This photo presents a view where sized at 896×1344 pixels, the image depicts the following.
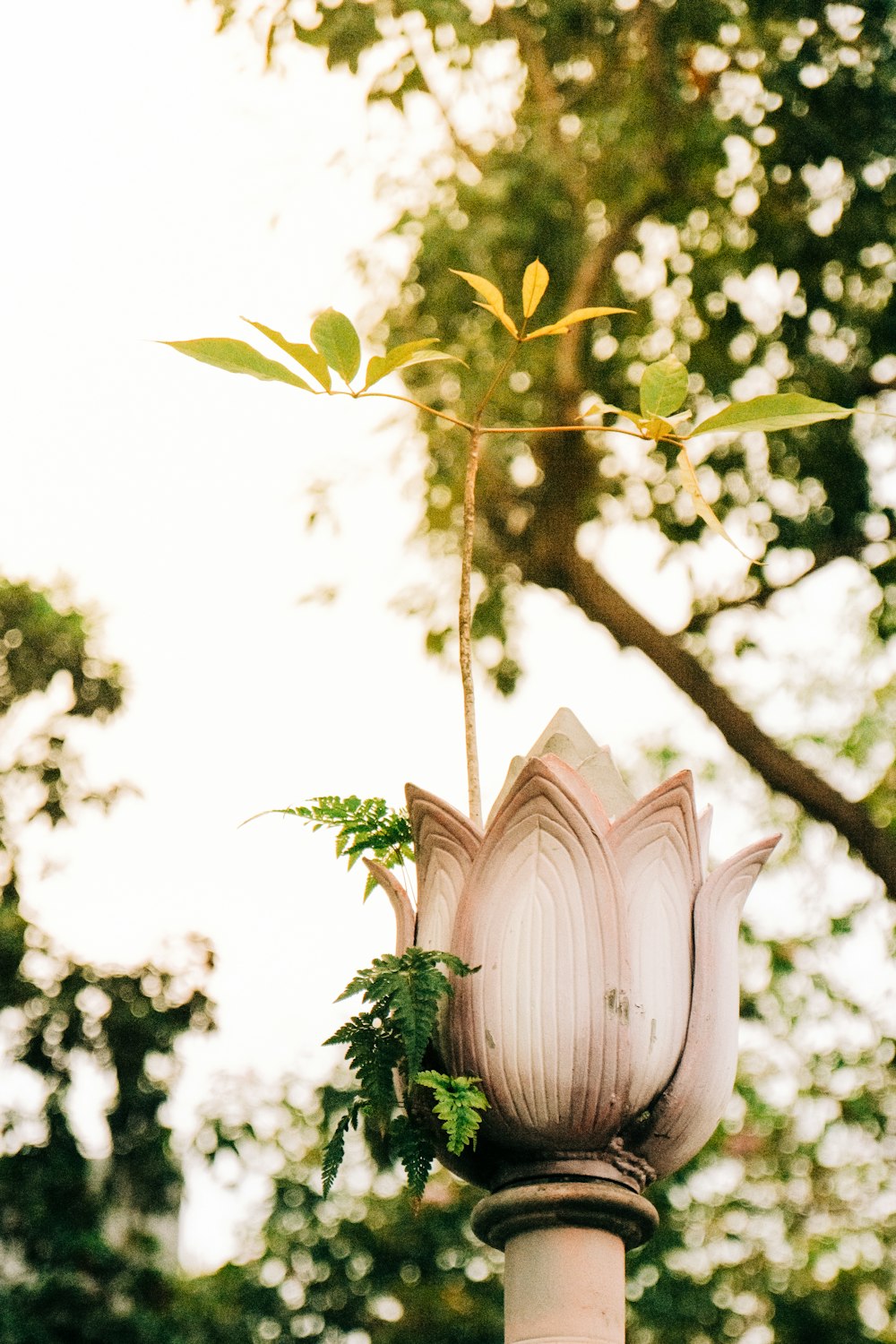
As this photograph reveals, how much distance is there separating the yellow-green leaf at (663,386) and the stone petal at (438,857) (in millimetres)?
462

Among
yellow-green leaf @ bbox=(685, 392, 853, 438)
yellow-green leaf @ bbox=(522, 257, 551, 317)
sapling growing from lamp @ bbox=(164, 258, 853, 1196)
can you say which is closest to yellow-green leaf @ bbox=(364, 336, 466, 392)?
sapling growing from lamp @ bbox=(164, 258, 853, 1196)

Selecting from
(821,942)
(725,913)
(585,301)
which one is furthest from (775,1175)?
(725,913)

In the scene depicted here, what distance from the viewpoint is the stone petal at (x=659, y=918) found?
1.31m

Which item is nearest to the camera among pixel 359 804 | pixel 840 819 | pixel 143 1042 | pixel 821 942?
pixel 359 804

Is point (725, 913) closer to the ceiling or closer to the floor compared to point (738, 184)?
closer to the floor

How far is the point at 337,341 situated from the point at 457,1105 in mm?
731

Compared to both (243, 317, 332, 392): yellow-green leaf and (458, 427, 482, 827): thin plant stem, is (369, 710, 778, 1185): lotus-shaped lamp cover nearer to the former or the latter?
(458, 427, 482, 827): thin plant stem

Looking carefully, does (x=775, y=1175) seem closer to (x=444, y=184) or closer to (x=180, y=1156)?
(x=180, y=1156)

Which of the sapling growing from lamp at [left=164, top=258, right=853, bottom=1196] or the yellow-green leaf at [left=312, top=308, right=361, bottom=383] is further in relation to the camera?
the yellow-green leaf at [left=312, top=308, right=361, bottom=383]

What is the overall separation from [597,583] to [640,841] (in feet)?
13.9

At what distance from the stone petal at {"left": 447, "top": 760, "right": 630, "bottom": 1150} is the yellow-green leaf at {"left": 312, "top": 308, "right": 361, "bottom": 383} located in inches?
17.3

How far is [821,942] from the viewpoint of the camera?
24.5 feet

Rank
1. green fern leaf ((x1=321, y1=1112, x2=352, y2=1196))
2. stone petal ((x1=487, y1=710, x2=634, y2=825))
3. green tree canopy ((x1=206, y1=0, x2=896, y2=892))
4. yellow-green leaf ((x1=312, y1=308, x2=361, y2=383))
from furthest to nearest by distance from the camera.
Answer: green tree canopy ((x1=206, y1=0, x2=896, y2=892)), stone petal ((x1=487, y1=710, x2=634, y2=825)), yellow-green leaf ((x1=312, y1=308, x2=361, y2=383)), green fern leaf ((x1=321, y1=1112, x2=352, y2=1196))

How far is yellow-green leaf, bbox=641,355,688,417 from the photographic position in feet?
4.94
